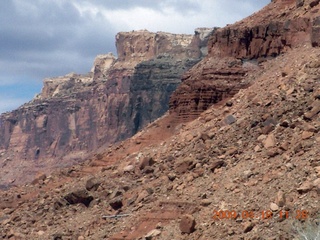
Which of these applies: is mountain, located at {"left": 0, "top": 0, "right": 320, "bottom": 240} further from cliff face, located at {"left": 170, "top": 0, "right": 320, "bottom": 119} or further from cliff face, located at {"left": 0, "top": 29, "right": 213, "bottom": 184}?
cliff face, located at {"left": 0, "top": 29, "right": 213, "bottom": 184}

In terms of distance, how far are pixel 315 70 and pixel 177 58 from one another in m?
107

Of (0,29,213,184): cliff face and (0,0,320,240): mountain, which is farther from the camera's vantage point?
(0,29,213,184): cliff face

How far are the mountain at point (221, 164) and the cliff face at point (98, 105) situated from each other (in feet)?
286

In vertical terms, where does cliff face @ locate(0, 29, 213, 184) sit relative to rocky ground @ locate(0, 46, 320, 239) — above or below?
above

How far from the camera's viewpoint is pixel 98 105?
175625 millimetres

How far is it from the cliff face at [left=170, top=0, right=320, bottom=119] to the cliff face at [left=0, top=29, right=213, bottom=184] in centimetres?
8542

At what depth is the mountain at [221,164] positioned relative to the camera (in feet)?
99.5

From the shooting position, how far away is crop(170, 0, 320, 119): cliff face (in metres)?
45.9
